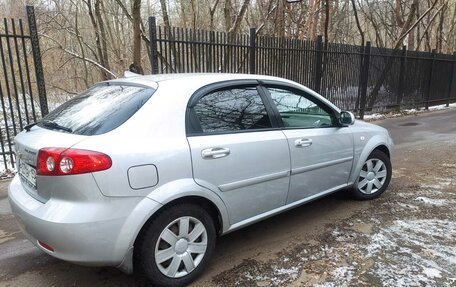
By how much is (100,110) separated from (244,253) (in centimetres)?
179

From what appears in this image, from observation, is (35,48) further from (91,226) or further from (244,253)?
(244,253)

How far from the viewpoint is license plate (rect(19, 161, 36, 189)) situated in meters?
2.68

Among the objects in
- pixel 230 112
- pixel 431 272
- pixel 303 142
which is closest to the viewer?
pixel 431 272

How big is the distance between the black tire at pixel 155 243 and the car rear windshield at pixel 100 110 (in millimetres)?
726

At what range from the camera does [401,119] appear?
12594 millimetres

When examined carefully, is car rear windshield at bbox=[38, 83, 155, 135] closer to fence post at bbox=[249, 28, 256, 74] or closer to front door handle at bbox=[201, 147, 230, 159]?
front door handle at bbox=[201, 147, 230, 159]

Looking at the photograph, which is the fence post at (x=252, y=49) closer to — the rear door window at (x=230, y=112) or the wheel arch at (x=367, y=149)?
the wheel arch at (x=367, y=149)

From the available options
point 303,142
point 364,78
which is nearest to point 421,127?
point 364,78

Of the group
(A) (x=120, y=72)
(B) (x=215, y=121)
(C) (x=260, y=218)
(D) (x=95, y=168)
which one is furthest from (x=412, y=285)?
(A) (x=120, y=72)

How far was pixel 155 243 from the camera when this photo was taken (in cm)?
264

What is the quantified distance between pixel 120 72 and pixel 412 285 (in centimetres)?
1461

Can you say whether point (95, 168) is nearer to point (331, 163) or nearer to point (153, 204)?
point (153, 204)

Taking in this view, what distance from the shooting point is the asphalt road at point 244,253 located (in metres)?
2.99

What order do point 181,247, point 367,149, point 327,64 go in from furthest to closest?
point 327,64, point 367,149, point 181,247
